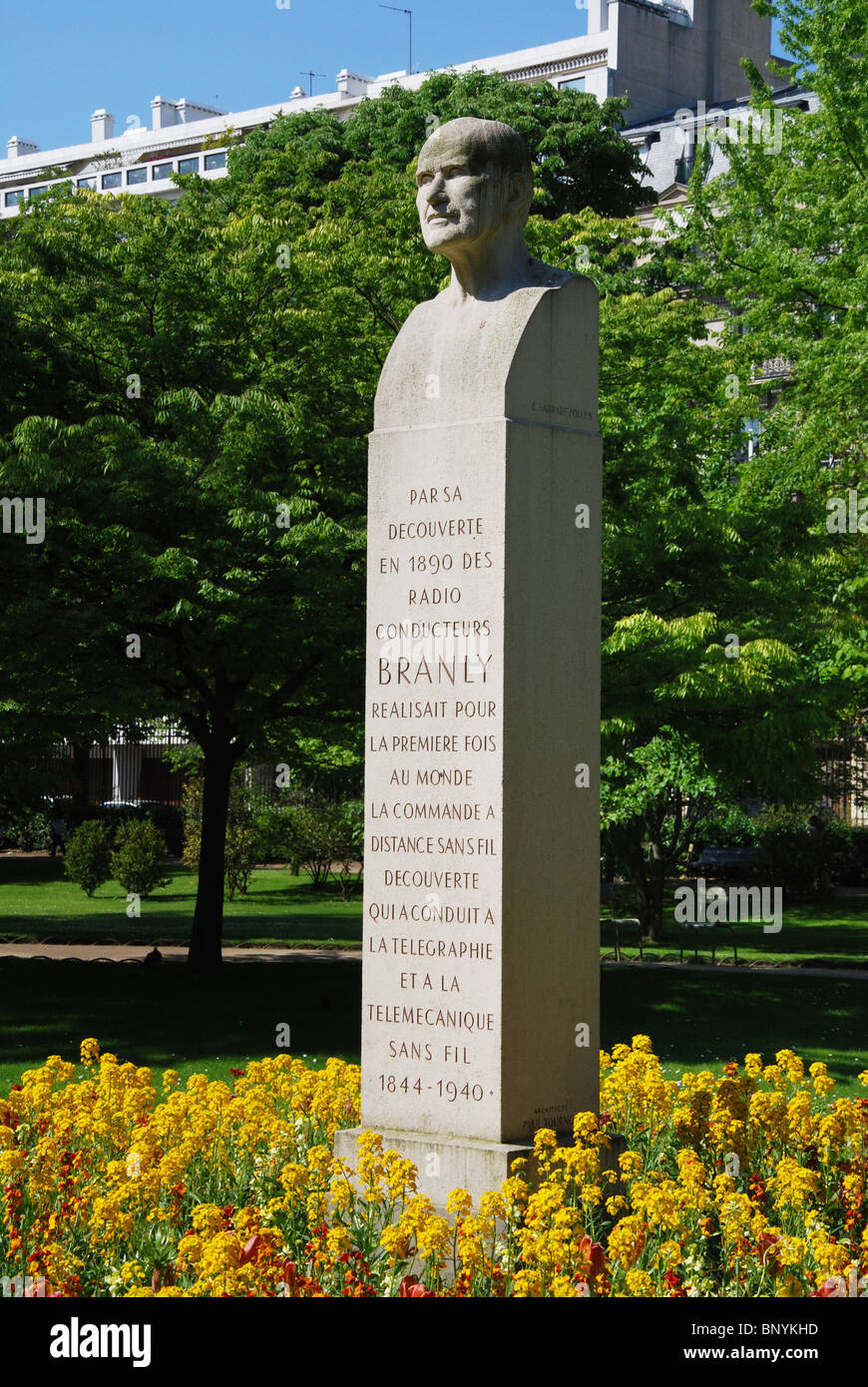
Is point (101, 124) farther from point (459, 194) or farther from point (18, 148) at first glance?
point (459, 194)

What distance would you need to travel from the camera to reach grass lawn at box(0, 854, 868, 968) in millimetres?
24875

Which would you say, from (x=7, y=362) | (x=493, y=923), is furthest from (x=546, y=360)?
(x=7, y=362)

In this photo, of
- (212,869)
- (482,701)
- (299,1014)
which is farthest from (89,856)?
(482,701)

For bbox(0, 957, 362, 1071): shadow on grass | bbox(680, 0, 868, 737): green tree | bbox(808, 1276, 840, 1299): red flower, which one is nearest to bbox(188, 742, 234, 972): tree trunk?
bbox(0, 957, 362, 1071): shadow on grass

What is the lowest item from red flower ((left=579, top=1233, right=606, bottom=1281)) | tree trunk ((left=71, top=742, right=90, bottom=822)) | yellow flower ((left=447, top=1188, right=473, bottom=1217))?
red flower ((left=579, top=1233, right=606, bottom=1281))

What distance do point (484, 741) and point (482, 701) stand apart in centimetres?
16

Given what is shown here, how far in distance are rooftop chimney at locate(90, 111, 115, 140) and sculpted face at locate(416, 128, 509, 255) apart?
100466mm

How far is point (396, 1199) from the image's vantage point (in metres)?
6.93

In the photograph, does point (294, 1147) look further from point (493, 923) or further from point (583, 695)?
point (583, 695)

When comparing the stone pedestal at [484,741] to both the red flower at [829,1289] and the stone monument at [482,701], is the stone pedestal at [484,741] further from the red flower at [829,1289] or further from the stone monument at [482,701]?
the red flower at [829,1289]

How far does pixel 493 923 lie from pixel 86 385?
1106 centimetres

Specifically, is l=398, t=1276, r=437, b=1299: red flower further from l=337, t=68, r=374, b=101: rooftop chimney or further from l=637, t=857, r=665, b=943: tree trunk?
l=337, t=68, r=374, b=101: rooftop chimney

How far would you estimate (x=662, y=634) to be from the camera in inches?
616

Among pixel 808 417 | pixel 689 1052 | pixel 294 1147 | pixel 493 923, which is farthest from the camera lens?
pixel 808 417
